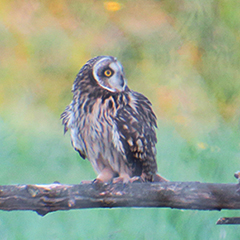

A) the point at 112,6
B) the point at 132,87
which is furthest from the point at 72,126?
the point at 112,6

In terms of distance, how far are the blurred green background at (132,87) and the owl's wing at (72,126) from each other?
0.7 inches

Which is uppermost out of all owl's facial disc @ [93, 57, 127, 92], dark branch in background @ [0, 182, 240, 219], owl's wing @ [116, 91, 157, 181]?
owl's facial disc @ [93, 57, 127, 92]

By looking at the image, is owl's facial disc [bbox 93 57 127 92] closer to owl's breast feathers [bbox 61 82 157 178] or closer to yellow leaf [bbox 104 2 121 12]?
owl's breast feathers [bbox 61 82 157 178]

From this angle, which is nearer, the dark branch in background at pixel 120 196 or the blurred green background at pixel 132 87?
the dark branch in background at pixel 120 196

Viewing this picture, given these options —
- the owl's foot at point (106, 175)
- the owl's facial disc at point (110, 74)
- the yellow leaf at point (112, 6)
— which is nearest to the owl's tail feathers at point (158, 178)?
the owl's foot at point (106, 175)

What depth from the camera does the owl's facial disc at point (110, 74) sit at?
1.09m

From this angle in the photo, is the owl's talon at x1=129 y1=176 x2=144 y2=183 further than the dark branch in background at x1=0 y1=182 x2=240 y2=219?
Yes

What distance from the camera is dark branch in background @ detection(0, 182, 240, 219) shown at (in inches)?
37.0

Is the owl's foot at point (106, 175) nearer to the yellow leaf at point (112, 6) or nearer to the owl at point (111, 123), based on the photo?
the owl at point (111, 123)

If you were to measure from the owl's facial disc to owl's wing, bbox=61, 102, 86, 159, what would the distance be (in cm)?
14

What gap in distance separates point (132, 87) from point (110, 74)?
3.5 inches

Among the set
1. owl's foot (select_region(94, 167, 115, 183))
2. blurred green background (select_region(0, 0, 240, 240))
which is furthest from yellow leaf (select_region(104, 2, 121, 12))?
owl's foot (select_region(94, 167, 115, 183))

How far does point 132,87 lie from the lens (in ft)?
3.70

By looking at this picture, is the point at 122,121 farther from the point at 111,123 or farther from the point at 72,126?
the point at 72,126
